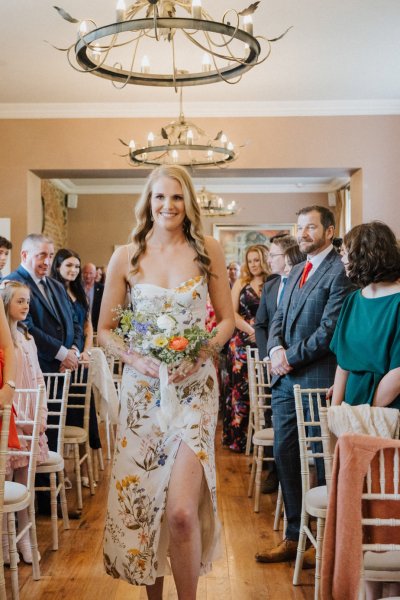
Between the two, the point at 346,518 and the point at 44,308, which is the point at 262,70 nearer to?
the point at 44,308

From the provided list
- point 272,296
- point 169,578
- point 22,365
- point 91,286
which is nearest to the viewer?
point 169,578

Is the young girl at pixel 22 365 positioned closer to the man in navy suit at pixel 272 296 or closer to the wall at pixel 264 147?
the man in navy suit at pixel 272 296

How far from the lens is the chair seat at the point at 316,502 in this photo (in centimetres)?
283

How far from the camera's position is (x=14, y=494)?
9.75 ft

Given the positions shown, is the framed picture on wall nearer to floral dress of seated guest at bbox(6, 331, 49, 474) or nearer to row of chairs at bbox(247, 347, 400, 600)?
row of chairs at bbox(247, 347, 400, 600)

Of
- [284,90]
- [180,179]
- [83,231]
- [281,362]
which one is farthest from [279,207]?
[180,179]

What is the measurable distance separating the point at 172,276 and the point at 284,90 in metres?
5.05

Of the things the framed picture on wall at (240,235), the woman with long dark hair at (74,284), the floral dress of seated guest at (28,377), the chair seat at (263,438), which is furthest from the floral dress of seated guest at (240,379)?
the framed picture on wall at (240,235)

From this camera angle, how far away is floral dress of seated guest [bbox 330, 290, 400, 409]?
247 cm

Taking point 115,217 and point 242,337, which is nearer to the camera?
point 242,337

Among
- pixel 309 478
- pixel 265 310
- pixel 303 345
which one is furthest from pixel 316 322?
pixel 265 310

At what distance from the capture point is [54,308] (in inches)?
184

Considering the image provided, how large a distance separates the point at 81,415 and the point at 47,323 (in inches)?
32.2

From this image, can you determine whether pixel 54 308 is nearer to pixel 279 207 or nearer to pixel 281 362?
pixel 281 362
